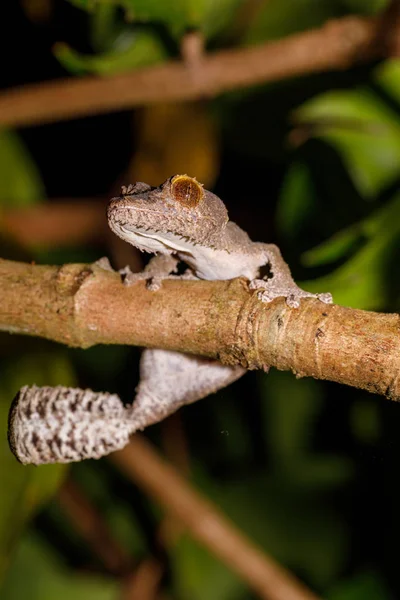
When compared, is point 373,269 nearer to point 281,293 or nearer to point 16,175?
point 281,293

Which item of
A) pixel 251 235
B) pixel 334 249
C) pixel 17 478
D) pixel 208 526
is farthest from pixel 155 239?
pixel 208 526

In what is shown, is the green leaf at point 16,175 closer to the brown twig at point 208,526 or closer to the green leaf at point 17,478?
the green leaf at point 17,478

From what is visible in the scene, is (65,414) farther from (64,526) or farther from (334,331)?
(64,526)

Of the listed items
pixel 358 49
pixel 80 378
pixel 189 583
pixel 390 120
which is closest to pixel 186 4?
pixel 358 49

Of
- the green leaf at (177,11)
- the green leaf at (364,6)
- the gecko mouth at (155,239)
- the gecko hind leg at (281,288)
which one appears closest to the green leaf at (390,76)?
the green leaf at (364,6)

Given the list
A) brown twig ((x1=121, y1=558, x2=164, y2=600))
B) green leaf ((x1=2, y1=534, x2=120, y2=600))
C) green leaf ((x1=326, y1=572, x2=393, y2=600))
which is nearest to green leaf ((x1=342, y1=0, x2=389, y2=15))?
green leaf ((x1=326, y1=572, x2=393, y2=600))

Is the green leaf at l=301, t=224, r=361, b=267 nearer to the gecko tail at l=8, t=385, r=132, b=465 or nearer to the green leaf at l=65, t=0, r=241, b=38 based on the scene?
the gecko tail at l=8, t=385, r=132, b=465
